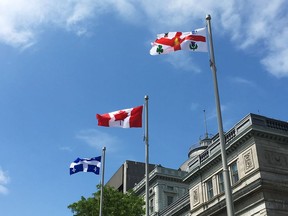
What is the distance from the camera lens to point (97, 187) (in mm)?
42188

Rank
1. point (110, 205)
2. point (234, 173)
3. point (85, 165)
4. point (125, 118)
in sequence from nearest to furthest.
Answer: point (125, 118) → point (234, 173) → point (85, 165) → point (110, 205)

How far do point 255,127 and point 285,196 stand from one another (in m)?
5.22

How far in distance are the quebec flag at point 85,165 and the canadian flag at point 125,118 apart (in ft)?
32.8

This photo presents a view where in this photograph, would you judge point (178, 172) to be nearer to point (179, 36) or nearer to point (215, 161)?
point (215, 161)

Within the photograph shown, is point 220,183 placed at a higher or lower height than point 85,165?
lower

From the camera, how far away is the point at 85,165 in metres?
33.6

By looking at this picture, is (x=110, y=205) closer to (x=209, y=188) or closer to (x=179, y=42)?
(x=209, y=188)

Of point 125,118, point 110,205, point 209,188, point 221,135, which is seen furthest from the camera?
point 110,205

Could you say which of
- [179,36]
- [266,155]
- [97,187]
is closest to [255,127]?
[266,155]

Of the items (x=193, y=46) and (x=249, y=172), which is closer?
(x=193, y=46)

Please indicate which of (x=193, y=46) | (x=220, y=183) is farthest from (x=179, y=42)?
(x=220, y=183)

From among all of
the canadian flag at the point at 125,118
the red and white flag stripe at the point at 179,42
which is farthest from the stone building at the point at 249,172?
the red and white flag stripe at the point at 179,42

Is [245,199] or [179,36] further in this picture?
[245,199]

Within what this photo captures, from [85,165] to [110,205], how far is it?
8.23 meters
